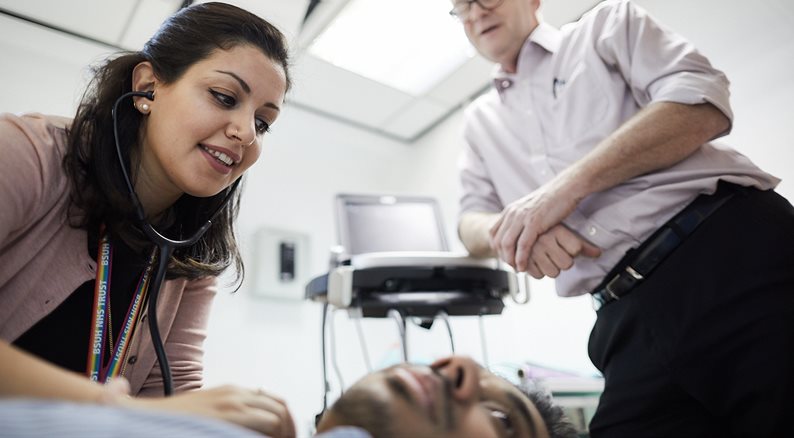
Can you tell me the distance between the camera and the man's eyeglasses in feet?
4.25

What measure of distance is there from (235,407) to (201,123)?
65 cm

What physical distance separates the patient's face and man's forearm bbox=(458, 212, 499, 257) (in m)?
0.56

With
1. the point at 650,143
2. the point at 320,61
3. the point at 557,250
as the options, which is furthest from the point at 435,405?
the point at 320,61

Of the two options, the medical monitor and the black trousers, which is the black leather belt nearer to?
the black trousers

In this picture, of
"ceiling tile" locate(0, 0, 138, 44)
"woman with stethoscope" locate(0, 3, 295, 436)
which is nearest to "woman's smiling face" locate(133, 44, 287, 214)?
"woman with stethoscope" locate(0, 3, 295, 436)

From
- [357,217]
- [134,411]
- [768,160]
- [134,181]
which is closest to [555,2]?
[768,160]

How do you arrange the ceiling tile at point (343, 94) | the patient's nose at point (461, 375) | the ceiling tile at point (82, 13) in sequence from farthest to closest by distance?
the ceiling tile at point (343, 94) → the ceiling tile at point (82, 13) → the patient's nose at point (461, 375)

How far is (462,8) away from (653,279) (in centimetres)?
84

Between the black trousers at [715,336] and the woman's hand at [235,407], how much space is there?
0.62m

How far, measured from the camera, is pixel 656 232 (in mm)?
945

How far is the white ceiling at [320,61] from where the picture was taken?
2.19m

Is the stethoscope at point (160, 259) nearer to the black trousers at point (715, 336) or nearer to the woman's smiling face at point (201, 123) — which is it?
the woman's smiling face at point (201, 123)

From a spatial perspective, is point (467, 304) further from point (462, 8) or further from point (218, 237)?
point (462, 8)

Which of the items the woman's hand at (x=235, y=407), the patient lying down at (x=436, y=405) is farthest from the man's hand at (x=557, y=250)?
the woman's hand at (x=235, y=407)
